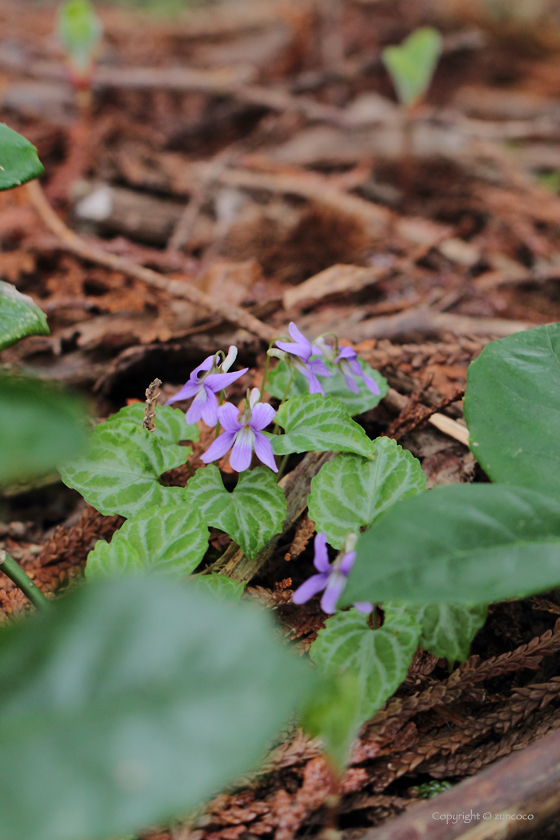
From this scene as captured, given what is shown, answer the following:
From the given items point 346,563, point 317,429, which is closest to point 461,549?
point 346,563

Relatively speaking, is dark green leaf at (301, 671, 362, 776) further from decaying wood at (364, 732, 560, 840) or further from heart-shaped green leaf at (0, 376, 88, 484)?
heart-shaped green leaf at (0, 376, 88, 484)

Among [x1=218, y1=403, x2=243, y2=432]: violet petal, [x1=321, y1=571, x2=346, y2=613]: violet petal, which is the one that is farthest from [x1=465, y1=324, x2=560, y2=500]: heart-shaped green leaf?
[x1=218, y1=403, x2=243, y2=432]: violet petal

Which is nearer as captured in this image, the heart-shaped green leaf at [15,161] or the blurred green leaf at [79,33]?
the heart-shaped green leaf at [15,161]

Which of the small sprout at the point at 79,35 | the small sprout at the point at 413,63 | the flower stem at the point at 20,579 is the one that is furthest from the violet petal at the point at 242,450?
the small sprout at the point at 79,35

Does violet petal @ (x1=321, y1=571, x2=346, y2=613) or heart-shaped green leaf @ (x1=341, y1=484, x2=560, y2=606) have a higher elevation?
heart-shaped green leaf @ (x1=341, y1=484, x2=560, y2=606)

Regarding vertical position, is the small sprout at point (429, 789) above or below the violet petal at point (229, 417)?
below

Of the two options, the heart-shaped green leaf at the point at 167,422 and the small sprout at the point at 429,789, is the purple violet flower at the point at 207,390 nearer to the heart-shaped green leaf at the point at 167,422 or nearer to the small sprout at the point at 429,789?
the heart-shaped green leaf at the point at 167,422

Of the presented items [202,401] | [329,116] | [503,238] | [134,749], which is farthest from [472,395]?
[329,116]

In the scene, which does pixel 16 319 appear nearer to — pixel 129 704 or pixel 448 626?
pixel 129 704
